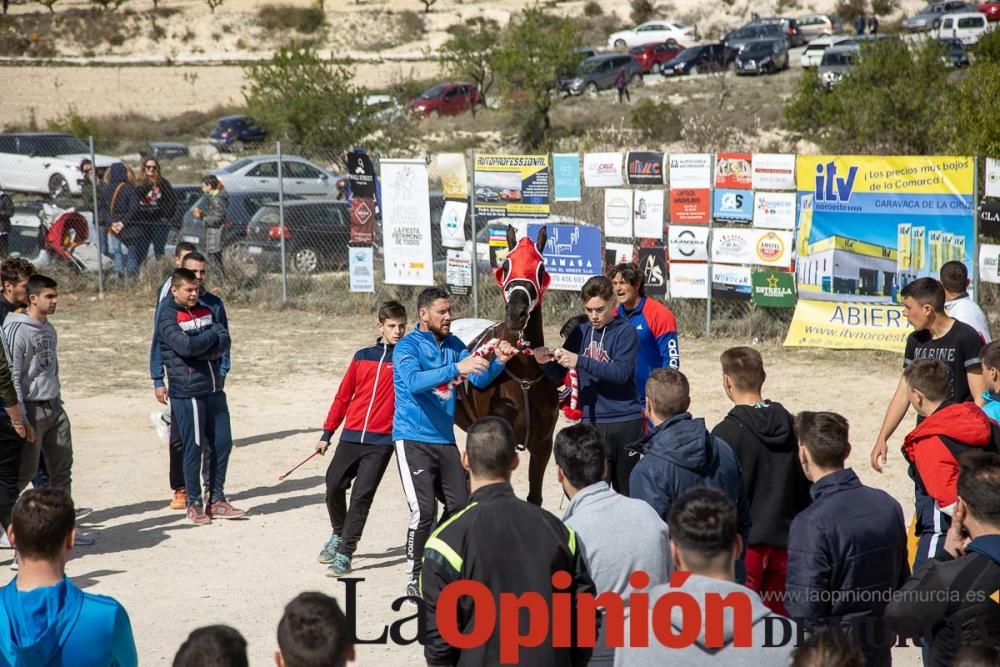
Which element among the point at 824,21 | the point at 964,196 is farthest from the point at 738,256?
the point at 824,21

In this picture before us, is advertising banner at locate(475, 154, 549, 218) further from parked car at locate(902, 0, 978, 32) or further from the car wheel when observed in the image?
parked car at locate(902, 0, 978, 32)

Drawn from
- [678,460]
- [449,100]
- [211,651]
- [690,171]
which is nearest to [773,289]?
[690,171]

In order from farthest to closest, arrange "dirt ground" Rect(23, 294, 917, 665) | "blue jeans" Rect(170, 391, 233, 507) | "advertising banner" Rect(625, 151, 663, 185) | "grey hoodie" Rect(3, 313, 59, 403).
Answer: "advertising banner" Rect(625, 151, 663, 185), "blue jeans" Rect(170, 391, 233, 507), "grey hoodie" Rect(3, 313, 59, 403), "dirt ground" Rect(23, 294, 917, 665)

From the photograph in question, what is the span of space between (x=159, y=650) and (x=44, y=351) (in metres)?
2.55

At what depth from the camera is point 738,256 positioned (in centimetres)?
1484

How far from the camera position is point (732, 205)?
1480 cm

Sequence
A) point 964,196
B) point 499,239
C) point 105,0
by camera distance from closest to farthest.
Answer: point 964,196 → point 499,239 → point 105,0

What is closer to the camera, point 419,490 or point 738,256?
point 419,490

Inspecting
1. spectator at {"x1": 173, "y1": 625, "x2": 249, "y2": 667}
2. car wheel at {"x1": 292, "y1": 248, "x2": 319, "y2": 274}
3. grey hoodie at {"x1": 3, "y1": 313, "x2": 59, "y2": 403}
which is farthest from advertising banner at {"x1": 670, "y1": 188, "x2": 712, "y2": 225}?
spectator at {"x1": 173, "y1": 625, "x2": 249, "y2": 667}

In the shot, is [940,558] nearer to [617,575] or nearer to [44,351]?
[617,575]

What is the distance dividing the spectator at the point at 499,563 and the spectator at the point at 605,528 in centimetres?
19

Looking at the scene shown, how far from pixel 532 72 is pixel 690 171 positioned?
2554cm

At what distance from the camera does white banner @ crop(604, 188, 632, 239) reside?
50.6 ft

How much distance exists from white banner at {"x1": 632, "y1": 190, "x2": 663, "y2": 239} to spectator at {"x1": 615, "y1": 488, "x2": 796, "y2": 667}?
12.0 m
